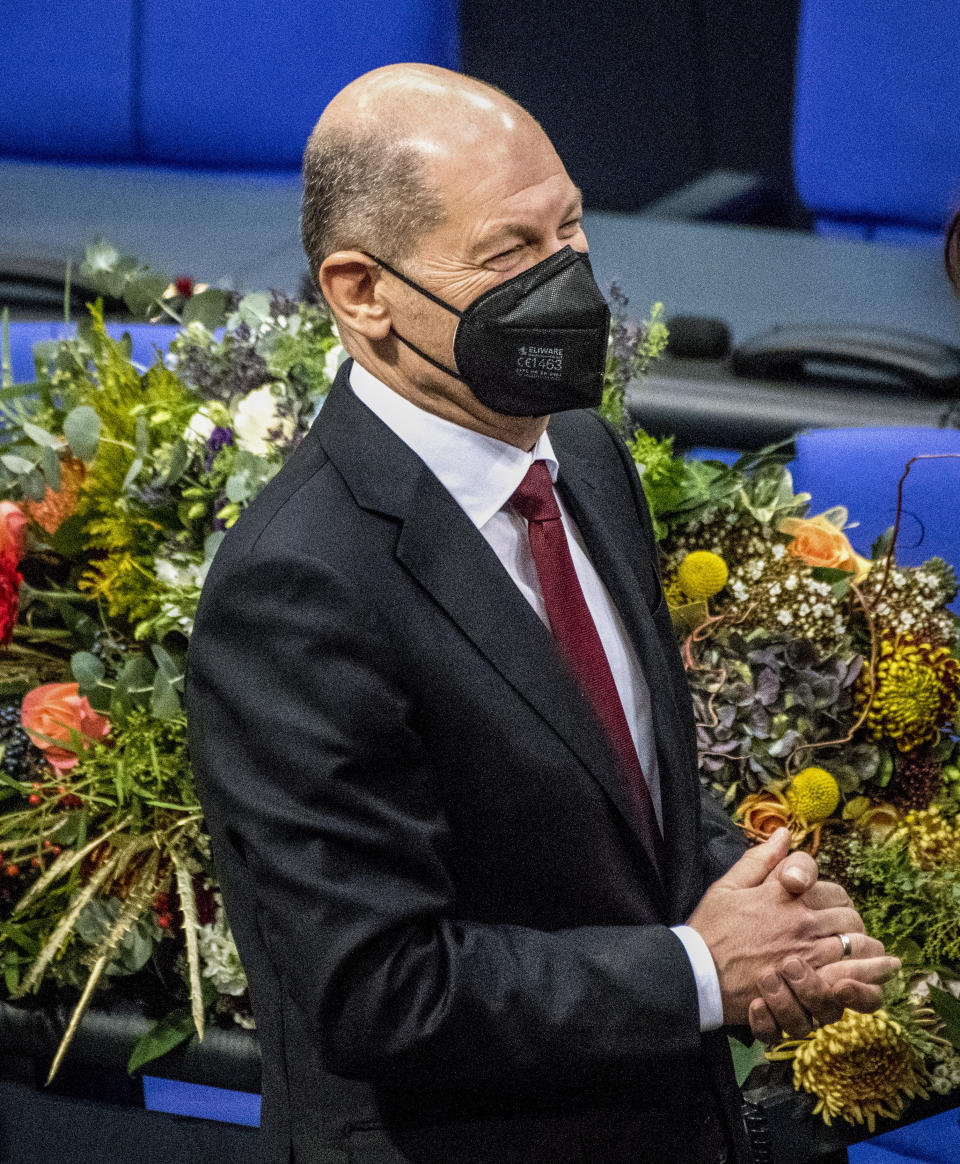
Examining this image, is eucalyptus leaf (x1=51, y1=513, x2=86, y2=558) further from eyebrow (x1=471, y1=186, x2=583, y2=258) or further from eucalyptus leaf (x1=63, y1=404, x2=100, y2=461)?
eyebrow (x1=471, y1=186, x2=583, y2=258)

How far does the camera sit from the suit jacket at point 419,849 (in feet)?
2.90

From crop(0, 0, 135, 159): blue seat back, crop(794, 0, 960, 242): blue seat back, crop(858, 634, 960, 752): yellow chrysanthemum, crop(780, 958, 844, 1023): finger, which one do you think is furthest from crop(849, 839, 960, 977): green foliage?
crop(0, 0, 135, 159): blue seat back

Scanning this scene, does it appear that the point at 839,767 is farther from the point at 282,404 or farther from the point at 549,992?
the point at 282,404

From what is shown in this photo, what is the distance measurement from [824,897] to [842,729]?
425mm

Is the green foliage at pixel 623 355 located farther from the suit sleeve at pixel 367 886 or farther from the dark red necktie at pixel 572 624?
the suit sleeve at pixel 367 886

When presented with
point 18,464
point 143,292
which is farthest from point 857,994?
point 143,292

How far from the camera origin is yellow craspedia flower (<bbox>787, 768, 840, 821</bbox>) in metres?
1.40

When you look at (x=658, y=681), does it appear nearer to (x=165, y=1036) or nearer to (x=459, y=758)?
(x=459, y=758)

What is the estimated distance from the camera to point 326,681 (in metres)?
0.90

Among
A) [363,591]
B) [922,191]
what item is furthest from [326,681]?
[922,191]

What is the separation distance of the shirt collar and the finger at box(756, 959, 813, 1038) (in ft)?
1.29

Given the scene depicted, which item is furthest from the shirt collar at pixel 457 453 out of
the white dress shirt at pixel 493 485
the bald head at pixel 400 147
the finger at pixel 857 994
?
the finger at pixel 857 994

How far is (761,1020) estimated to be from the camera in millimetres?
974

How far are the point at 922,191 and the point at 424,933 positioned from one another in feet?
8.54
